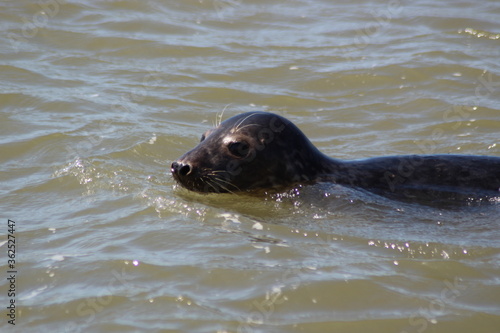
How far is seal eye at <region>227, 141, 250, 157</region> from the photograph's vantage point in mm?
6355

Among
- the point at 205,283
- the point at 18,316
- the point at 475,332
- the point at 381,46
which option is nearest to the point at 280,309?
the point at 205,283

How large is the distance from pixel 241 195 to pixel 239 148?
365 millimetres

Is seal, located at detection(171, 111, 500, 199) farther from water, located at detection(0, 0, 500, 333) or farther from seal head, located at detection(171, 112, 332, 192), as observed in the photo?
water, located at detection(0, 0, 500, 333)

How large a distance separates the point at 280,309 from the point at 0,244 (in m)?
2.08

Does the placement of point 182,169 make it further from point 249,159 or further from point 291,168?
point 291,168

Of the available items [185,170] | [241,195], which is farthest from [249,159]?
[185,170]

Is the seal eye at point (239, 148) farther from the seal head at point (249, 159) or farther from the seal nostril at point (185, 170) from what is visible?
the seal nostril at point (185, 170)

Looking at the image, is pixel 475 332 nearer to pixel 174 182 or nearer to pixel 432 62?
pixel 174 182

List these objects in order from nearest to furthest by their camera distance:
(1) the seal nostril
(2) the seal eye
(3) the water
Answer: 1. (3) the water
2. (1) the seal nostril
3. (2) the seal eye

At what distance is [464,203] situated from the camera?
20.5ft

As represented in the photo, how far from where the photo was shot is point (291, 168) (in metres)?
6.48

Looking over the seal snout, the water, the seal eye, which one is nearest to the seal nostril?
the seal snout

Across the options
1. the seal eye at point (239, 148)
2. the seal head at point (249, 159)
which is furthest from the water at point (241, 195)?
the seal eye at point (239, 148)

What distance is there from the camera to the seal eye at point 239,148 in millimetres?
6355
